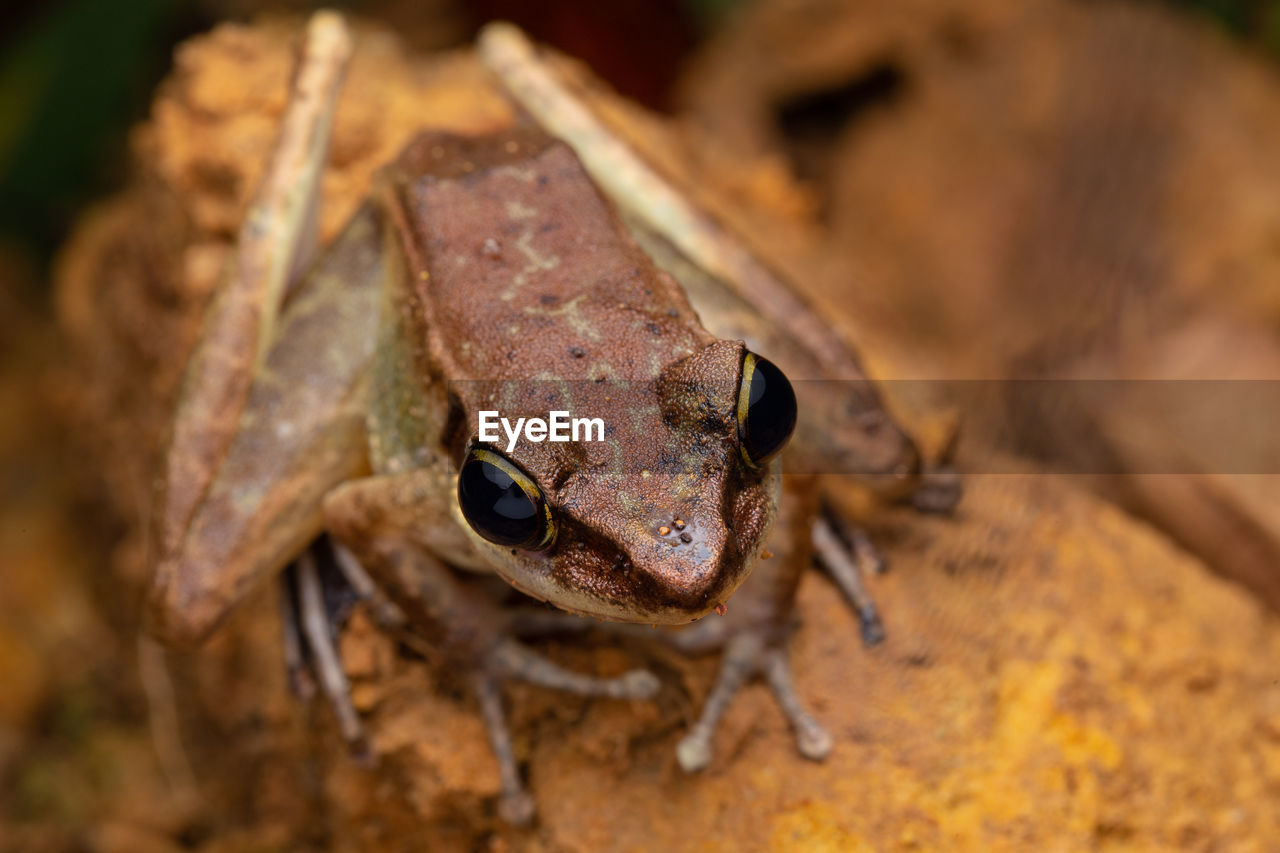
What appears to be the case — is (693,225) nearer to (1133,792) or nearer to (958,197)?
(1133,792)

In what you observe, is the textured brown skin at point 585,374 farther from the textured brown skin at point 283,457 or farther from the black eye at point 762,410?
the textured brown skin at point 283,457

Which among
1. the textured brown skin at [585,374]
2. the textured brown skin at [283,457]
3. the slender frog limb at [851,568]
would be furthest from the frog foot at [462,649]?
the slender frog limb at [851,568]

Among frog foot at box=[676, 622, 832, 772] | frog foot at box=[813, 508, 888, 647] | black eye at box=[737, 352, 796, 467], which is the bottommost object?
frog foot at box=[676, 622, 832, 772]

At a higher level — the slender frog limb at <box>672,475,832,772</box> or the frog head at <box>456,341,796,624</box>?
the frog head at <box>456,341,796,624</box>

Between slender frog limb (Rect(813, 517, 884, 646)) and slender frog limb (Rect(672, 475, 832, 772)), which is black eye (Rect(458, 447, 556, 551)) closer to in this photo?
slender frog limb (Rect(672, 475, 832, 772))

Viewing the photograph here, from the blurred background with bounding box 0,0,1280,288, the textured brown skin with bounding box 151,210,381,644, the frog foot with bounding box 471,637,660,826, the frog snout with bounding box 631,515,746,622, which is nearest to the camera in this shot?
the frog snout with bounding box 631,515,746,622

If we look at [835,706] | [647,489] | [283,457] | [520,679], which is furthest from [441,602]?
[835,706]

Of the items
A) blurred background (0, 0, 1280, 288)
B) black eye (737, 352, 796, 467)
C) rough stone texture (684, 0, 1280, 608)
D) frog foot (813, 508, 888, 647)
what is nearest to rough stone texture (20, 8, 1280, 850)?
frog foot (813, 508, 888, 647)

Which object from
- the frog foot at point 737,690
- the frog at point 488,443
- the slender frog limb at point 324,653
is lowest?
the slender frog limb at point 324,653
